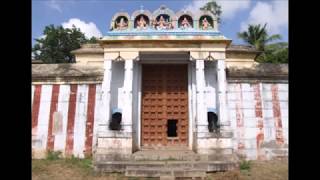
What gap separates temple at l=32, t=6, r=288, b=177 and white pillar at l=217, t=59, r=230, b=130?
0.04 meters

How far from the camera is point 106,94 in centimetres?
1173

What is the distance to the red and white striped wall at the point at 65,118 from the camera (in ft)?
40.2

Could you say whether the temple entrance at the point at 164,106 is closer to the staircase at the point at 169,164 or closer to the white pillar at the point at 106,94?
the staircase at the point at 169,164

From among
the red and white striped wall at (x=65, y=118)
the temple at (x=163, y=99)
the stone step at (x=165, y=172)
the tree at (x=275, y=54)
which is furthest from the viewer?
the tree at (x=275, y=54)

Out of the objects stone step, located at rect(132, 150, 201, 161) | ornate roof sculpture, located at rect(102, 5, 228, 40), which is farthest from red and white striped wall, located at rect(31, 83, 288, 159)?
ornate roof sculpture, located at rect(102, 5, 228, 40)

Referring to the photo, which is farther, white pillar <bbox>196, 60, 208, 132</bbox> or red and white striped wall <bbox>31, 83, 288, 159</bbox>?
red and white striped wall <bbox>31, 83, 288, 159</bbox>

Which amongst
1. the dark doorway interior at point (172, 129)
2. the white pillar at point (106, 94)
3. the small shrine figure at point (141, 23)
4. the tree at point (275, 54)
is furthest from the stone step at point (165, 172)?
the tree at point (275, 54)

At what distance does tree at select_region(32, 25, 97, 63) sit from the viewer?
1565 inches

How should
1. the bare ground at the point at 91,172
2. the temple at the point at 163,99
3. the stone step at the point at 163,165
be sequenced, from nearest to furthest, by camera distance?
1. the bare ground at the point at 91,172
2. the stone step at the point at 163,165
3. the temple at the point at 163,99

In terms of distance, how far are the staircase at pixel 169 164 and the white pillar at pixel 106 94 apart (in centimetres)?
123

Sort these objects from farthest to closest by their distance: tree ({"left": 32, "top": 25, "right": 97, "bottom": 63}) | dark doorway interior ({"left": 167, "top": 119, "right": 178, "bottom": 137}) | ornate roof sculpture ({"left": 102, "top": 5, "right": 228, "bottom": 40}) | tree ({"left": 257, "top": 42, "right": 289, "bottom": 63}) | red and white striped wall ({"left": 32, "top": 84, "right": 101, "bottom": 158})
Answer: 1. tree ({"left": 32, "top": 25, "right": 97, "bottom": 63})
2. tree ({"left": 257, "top": 42, "right": 289, "bottom": 63})
3. dark doorway interior ({"left": 167, "top": 119, "right": 178, "bottom": 137})
4. red and white striped wall ({"left": 32, "top": 84, "right": 101, "bottom": 158})
5. ornate roof sculpture ({"left": 102, "top": 5, "right": 228, "bottom": 40})

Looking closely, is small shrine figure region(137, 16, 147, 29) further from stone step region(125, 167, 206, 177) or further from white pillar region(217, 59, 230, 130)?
stone step region(125, 167, 206, 177)

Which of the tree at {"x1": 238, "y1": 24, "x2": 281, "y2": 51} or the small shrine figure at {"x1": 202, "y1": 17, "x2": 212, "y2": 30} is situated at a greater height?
the tree at {"x1": 238, "y1": 24, "x2": 281, "y2": 51}
